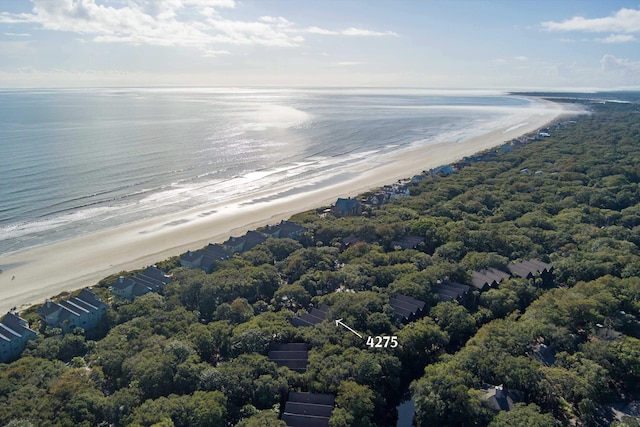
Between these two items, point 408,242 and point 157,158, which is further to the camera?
point 157,158

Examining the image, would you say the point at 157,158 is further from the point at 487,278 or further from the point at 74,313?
the point at 487,278

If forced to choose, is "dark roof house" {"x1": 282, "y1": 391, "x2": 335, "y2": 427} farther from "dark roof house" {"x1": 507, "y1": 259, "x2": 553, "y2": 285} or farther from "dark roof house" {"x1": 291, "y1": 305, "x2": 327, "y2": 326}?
"dark roof house" {"x1": 507, "y1": 259, "x2": 553, "y2": 285}

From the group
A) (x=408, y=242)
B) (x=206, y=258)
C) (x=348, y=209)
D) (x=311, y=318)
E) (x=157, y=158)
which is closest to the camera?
(x=311, y=318)

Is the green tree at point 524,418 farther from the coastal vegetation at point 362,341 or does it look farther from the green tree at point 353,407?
the green tree at point 353,407

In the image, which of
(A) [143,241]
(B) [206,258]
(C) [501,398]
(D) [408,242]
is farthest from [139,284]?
(C) [501,398]

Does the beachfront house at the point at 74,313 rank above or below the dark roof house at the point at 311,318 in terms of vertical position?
below

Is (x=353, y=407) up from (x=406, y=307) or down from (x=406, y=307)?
down

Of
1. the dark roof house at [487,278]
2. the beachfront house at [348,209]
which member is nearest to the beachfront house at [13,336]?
the dark roof house at [487,278]
